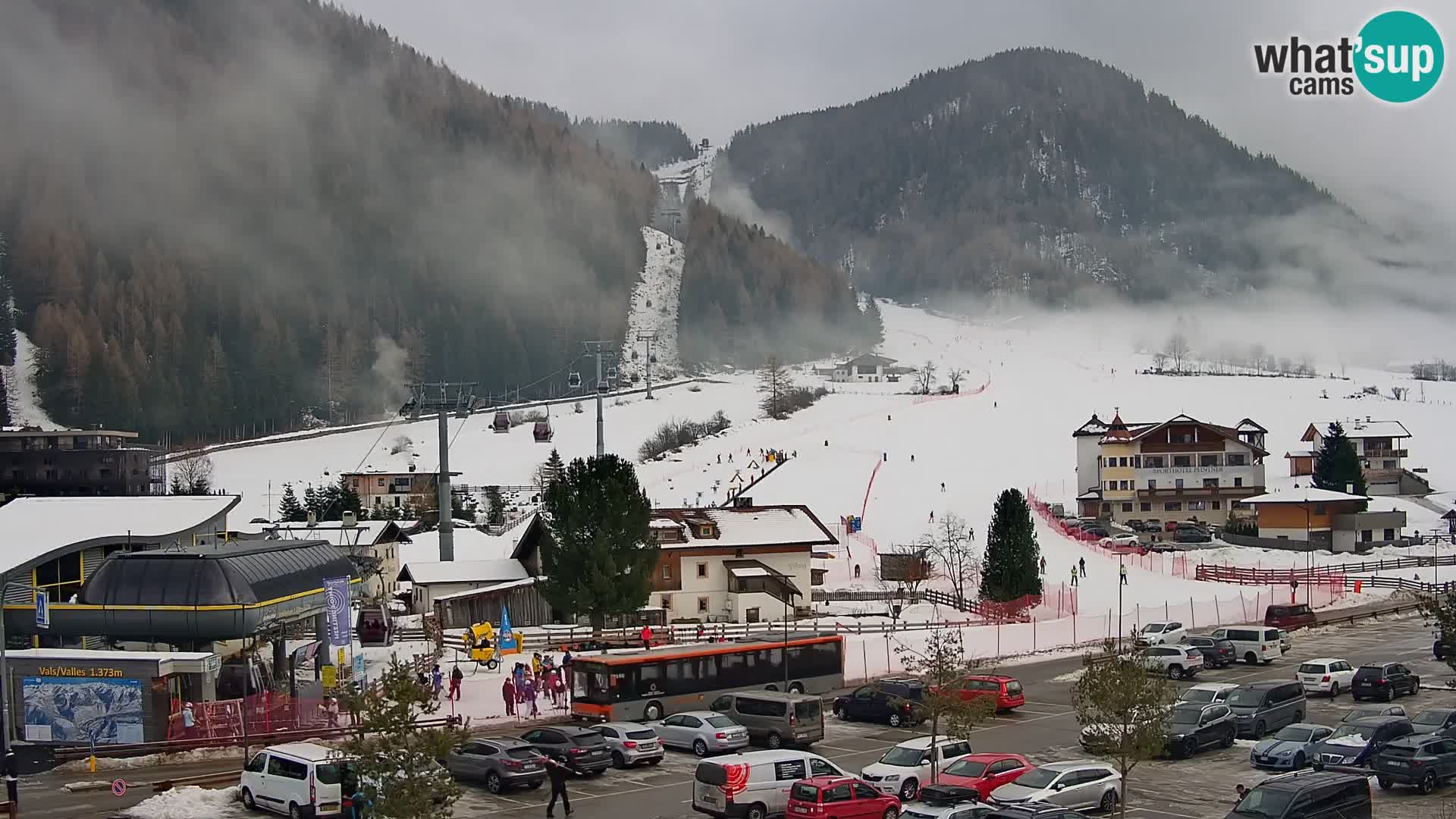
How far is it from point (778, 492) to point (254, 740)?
55.7 meters

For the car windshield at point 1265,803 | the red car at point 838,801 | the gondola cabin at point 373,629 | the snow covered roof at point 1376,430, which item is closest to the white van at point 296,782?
the red car at point 838,801

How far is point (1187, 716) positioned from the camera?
27016 millimetres

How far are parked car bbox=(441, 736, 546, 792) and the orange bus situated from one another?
5334 millimetres

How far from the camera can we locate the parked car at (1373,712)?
26559 millimetres

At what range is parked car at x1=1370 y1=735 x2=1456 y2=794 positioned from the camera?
74.4 feet

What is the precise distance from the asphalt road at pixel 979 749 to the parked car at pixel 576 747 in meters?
0.27

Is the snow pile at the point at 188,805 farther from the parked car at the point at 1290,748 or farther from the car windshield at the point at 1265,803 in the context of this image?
the parked car at the point at 1290,748

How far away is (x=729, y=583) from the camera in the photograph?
49531 mm

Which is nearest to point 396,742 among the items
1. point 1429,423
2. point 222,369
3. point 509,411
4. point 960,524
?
point 960,524

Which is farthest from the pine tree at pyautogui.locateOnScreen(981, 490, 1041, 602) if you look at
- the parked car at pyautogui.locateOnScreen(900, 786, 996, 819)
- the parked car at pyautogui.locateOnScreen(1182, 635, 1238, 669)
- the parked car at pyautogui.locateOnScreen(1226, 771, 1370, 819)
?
the parked car at pyautogui.locateOnScreen(1226, 771, 1370, 819)

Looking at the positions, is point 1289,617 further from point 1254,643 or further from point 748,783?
point 748,783

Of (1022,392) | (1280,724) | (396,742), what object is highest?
(1022,392)

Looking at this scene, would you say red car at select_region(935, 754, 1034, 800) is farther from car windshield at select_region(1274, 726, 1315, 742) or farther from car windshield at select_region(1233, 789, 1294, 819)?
car windshield at select_region(1274, 726, 1315, 742)

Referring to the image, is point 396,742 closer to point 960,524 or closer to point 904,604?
point 904,604
